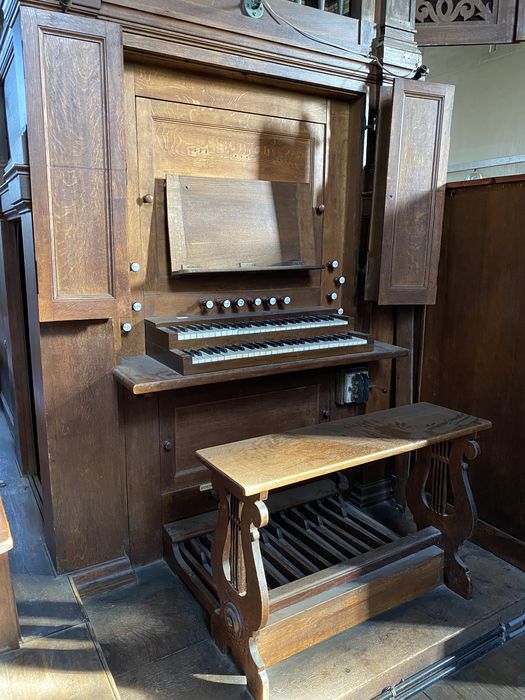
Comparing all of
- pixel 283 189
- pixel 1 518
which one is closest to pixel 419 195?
pixel 283 189

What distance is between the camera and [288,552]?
2508 millimetres

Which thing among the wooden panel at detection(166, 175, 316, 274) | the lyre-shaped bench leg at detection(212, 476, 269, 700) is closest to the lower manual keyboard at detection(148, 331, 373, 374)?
the wooden panel at detection(166, 175, 316, 274)

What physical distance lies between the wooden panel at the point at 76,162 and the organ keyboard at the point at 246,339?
307mm

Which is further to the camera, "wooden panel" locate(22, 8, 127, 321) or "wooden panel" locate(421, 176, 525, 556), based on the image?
"wooden panel" locate(421, 176, 525, 556)

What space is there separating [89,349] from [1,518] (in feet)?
2.49

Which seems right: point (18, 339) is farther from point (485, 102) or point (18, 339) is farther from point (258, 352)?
point (485, 102)

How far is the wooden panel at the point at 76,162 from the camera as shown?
1.95 metres

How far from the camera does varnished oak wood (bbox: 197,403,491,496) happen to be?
69.6 inches

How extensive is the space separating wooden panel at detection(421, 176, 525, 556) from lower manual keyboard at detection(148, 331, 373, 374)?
565mm

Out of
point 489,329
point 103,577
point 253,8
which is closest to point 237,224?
point 253,8

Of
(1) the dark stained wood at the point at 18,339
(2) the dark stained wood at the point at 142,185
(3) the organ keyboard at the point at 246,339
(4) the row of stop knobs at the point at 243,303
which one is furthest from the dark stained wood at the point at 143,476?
(1) the dark stained wood at the point at 18,339

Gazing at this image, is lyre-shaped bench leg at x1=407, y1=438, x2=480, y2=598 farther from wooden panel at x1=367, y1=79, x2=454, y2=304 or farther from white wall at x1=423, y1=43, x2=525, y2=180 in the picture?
white wall at x1=423, y1=43, x2=525, y2=180

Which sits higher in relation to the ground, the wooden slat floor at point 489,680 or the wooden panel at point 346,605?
the wooden panel at point 346,605

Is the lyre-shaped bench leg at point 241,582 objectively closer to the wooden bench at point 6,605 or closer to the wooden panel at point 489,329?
the wooden bench at point 6,605
